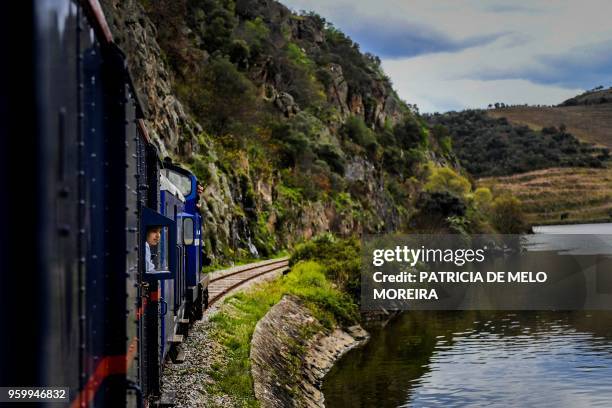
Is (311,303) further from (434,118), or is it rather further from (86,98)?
(434,118)

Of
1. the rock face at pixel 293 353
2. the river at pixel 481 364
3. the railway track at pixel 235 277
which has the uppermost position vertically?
the railway track at pixel 235 277

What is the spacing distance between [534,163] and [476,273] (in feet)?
347

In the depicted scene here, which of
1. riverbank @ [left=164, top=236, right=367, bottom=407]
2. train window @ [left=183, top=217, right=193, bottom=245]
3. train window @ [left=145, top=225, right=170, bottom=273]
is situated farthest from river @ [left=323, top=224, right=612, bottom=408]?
train window @ [left=145, top=225, right=170, bottom=273]

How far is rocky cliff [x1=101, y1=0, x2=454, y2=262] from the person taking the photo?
3894cm

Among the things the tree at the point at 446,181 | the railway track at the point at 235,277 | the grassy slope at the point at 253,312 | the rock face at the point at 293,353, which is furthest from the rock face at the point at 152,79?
the tree at the point at 446,181

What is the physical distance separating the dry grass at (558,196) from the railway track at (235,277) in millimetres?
106026

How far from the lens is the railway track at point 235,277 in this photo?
26.5m

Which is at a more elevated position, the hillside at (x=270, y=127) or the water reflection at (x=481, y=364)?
the hillside at (x=270, y=127)

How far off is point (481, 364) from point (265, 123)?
132ft

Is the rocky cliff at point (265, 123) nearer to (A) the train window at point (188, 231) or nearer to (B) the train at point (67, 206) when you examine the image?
(A) the train window at point (188, 231)

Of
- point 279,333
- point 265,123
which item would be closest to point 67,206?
point 279,333

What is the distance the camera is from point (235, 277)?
32.5m

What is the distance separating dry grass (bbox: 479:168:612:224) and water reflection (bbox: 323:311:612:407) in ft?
351

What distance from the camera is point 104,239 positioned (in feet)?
16.4
